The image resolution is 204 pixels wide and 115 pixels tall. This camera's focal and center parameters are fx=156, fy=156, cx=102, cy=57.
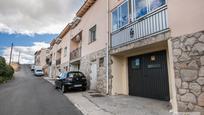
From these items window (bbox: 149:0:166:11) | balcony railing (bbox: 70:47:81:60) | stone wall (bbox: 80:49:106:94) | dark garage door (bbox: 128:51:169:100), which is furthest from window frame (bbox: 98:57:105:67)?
balcony railing (bbox: 70:47:81:60)

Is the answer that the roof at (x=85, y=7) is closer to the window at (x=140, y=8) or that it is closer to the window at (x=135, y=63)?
the window at (x=140, y=8)

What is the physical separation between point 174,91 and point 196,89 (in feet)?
2.66

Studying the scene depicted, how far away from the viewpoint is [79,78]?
40.6 ft

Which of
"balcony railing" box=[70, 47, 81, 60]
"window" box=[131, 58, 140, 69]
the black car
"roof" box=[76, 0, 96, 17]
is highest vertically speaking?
"roof" box=[76, 0, 96, 17]

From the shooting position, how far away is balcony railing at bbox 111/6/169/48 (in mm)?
6582

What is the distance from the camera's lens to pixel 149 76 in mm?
8594

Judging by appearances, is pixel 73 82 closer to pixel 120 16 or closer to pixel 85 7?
pixel 120 16

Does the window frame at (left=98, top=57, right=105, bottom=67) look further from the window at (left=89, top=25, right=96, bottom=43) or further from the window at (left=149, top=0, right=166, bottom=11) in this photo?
the window at (left=149, top=0, right=166, bottom=11)

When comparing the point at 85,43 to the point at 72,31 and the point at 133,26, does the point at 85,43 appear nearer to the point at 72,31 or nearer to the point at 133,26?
the point at 72,31

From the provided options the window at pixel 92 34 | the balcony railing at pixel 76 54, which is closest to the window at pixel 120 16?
the window at pixel 92 34

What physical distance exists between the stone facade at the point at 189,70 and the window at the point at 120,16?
14.1 ft

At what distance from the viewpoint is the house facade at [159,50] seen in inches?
202

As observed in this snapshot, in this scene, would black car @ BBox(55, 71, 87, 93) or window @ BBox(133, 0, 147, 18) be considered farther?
→ black car @ BBox(55, 71, 87, 93)

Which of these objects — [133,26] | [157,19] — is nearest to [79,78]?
[133,26]
